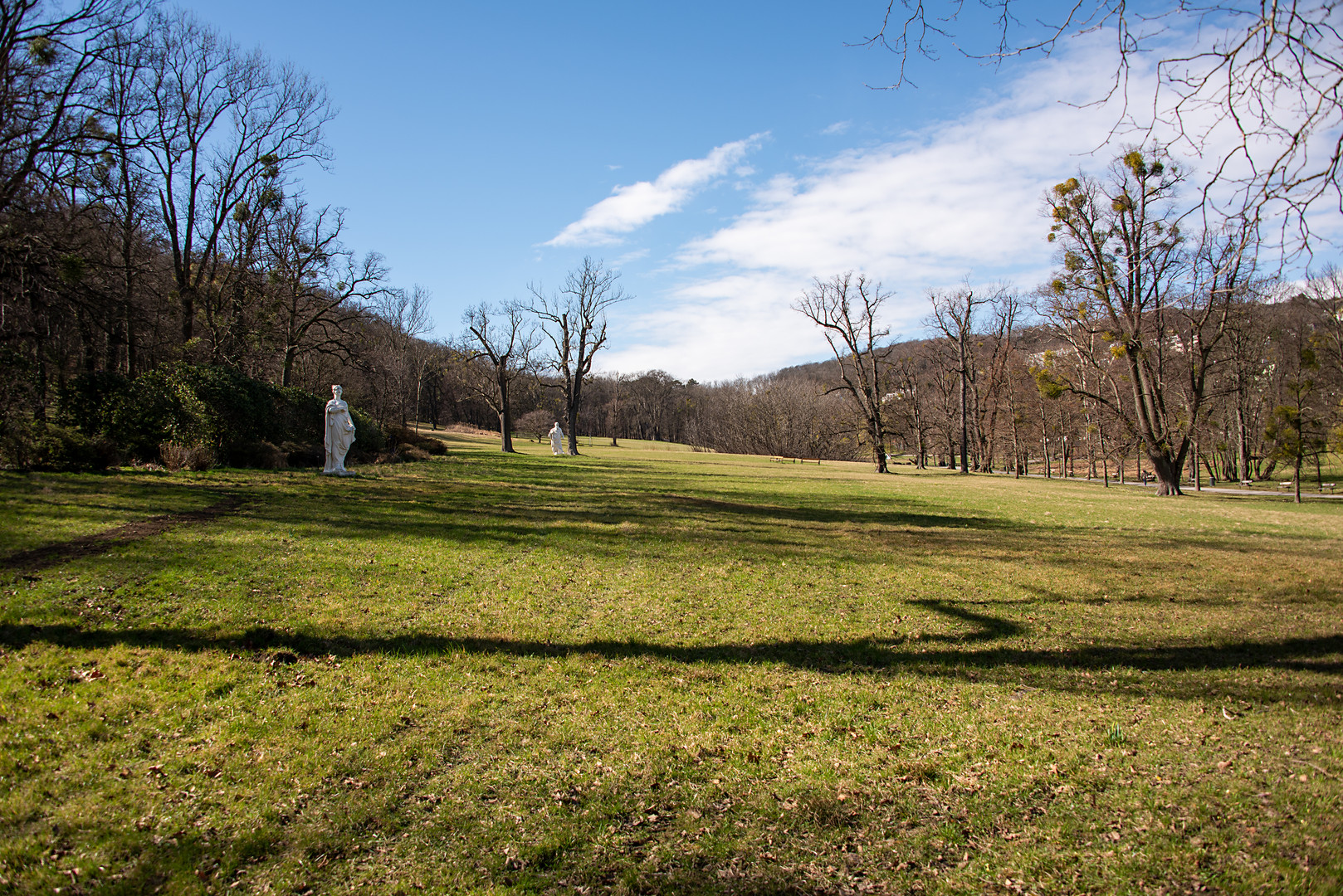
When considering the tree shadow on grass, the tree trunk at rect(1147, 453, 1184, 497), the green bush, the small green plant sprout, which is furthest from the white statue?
the tree trunk at rect(1147, 453, 1184, 497)

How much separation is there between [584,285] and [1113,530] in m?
41.2

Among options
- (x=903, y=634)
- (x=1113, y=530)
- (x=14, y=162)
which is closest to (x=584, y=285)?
(x=14, y=162)

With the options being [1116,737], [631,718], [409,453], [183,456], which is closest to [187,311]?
[409,453]

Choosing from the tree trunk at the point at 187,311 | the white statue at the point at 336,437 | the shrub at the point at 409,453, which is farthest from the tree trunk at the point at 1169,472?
the tree trunk at the point at 187,311

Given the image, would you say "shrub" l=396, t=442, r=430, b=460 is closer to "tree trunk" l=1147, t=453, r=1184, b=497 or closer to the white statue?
the white statue

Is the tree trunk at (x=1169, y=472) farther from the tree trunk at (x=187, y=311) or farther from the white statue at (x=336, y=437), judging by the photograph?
the tree trunk at (x=187, y=311)

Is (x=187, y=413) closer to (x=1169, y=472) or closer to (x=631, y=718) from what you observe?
(x=631, y=718)

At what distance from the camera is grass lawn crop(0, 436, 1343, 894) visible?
3217 millimetres

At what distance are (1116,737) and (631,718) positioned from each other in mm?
3869

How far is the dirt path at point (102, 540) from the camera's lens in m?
6.90

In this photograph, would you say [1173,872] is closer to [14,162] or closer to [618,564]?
[618,564]

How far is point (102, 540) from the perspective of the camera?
806 centimetres

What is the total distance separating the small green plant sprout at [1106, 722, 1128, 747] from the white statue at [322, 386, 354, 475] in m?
19.4

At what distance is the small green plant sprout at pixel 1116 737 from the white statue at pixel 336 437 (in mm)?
19432
